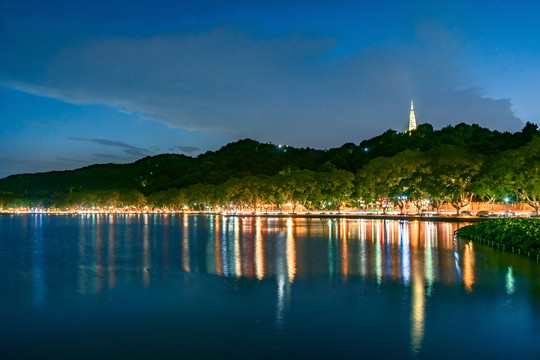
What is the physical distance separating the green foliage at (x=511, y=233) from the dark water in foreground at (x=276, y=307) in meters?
1.71

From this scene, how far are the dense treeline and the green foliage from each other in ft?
70.6

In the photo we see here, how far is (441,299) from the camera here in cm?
1480

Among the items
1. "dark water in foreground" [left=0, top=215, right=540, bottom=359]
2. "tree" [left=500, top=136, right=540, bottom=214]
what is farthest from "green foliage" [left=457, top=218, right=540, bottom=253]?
"tree" [left=500, top=136, right=540, bottom=214]

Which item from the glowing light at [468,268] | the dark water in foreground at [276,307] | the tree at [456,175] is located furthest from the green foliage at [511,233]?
the tree at [456,175]

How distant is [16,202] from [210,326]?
628 feet

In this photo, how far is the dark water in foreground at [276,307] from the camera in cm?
1053

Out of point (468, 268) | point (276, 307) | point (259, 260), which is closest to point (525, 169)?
point (468, 268)

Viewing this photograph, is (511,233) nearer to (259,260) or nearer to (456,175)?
(259,260)

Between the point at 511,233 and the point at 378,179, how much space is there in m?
47.9

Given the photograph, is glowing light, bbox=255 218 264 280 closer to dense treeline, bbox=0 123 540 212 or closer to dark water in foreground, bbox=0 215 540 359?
dark water in foreground, bbox=0 215 540 359

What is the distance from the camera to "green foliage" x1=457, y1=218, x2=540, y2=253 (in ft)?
85.0

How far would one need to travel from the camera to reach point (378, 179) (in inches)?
3044

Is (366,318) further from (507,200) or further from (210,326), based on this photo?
(507,200)

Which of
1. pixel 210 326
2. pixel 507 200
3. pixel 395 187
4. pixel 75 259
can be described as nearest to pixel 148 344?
pixel 210 326
